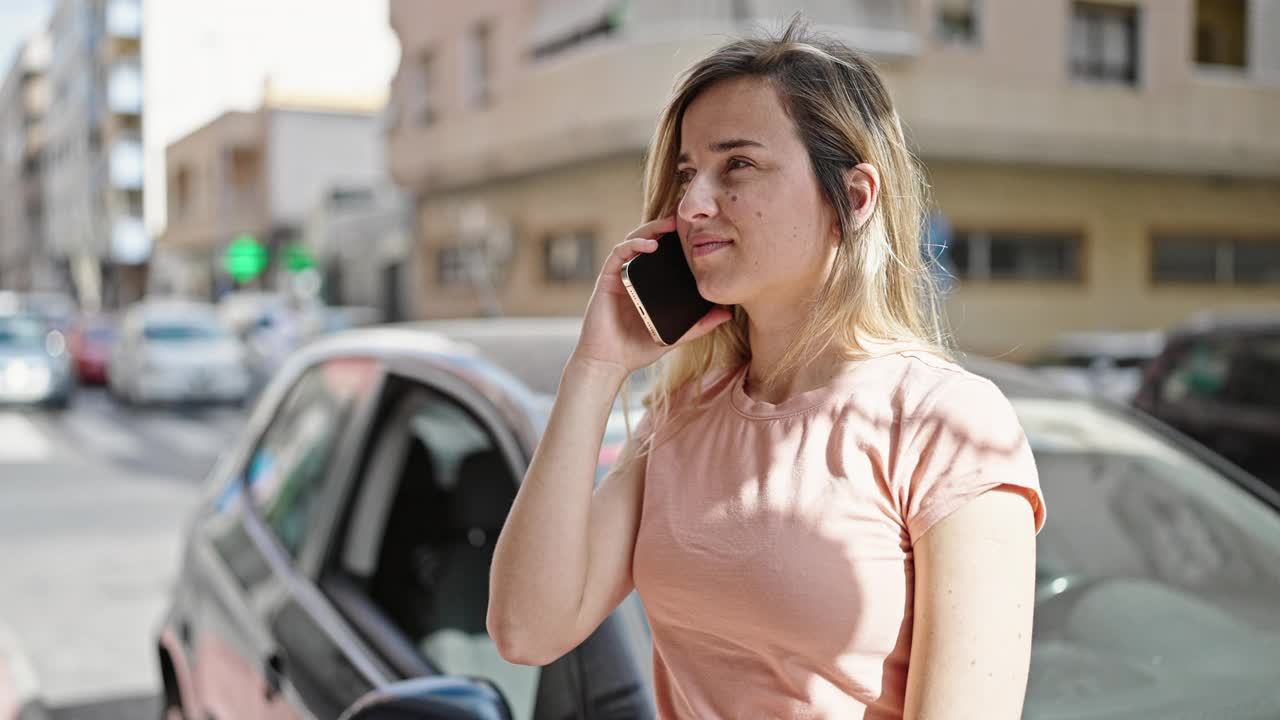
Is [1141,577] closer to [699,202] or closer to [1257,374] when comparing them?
[699,202]

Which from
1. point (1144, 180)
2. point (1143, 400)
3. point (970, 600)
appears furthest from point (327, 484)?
point (1144, 180)

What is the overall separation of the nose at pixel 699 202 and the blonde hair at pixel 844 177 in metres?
0.12

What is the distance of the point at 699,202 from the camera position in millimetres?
1484

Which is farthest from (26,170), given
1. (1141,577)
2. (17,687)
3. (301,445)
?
(1141,577)

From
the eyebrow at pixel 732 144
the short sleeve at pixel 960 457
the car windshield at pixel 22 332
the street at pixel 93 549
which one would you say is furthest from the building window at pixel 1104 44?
the short sleeve at pixel 960 457

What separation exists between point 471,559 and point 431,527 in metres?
0.21

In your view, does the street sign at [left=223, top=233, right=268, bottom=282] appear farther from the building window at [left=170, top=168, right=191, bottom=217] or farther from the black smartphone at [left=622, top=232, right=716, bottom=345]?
the building window at [left=170, top=168, right=191, bottom=217]

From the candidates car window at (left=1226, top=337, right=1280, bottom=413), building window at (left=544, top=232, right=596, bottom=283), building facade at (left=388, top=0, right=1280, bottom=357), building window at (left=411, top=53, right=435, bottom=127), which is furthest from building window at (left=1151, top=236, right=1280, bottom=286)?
car window at (left=1226, top=337, right=1280, bottom=413)

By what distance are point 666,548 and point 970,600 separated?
0.36 m

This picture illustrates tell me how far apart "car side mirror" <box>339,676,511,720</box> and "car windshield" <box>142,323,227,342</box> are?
21.0 metres

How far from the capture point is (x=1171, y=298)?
23.1 m

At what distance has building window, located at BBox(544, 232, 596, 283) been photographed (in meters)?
22.8

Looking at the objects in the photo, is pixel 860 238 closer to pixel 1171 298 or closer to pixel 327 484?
pixel 327 484

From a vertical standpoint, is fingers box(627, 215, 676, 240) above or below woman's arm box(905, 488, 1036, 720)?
above
